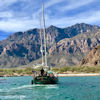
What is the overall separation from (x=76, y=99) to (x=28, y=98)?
36.5 feet

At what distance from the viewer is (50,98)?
4897 centimetres

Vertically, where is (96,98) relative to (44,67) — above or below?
below

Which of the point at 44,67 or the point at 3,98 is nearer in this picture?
the point at 3,98

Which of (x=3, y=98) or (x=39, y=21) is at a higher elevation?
(x=39, y=21)

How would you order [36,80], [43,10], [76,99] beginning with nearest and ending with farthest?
[76,99] < [36,80] < [43,10]

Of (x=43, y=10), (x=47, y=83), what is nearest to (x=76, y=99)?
(x=47, y=83)

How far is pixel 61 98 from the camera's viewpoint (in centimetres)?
4906

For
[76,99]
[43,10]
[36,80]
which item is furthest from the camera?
[43,10]

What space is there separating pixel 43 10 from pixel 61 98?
144ft

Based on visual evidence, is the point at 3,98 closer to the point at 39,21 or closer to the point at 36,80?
the point at 36,80

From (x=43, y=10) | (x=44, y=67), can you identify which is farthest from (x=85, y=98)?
(x=43, y=10)

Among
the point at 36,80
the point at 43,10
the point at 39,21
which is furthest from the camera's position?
the point at 39,21

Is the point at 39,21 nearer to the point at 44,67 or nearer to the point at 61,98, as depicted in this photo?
the point at 44,67

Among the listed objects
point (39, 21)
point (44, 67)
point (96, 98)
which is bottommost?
point (96, 98)
